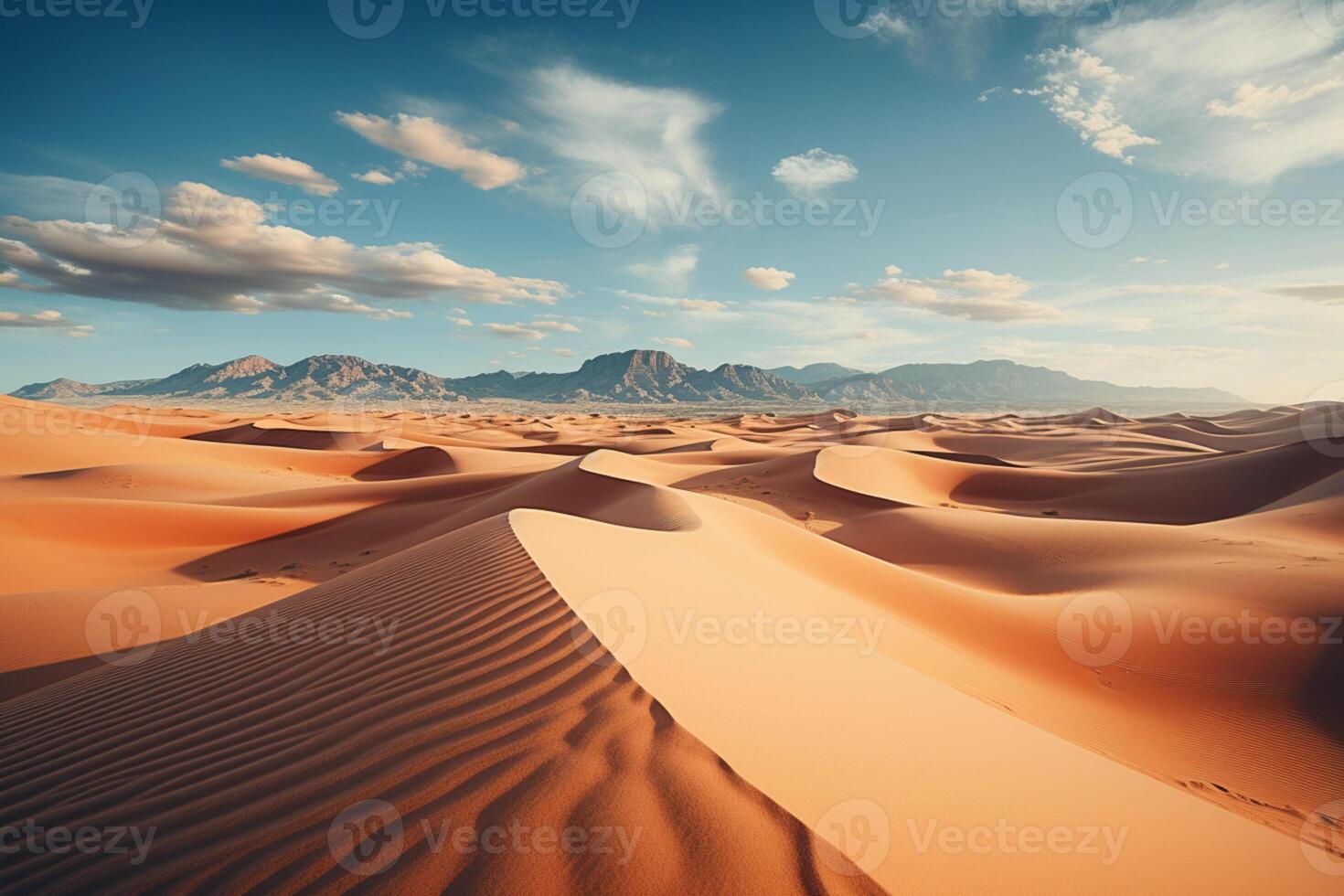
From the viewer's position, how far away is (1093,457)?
81.6 ft

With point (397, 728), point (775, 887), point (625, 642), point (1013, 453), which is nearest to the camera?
point (775, 887)

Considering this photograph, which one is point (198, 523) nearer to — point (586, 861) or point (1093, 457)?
point (586, 861)

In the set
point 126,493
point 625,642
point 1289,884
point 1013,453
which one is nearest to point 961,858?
point 1289,884

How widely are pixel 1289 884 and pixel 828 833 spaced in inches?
77.0

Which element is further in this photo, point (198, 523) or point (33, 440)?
point (33, 440)

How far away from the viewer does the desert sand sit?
1.90m

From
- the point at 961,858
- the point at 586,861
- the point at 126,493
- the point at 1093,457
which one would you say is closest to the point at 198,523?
the point at 126,493

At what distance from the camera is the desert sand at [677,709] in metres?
1.90

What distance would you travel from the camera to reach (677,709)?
98.2 inches

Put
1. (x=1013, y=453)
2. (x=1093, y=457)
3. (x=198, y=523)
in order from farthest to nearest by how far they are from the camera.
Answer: (x=1013, y=453), (x=1093, y=457), (x=198, y=523)

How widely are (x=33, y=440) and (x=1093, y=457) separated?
3750 cm

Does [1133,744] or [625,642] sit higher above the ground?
[625,642]

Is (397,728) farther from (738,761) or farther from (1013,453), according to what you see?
(1013,453)

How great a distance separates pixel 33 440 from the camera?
18016mm
